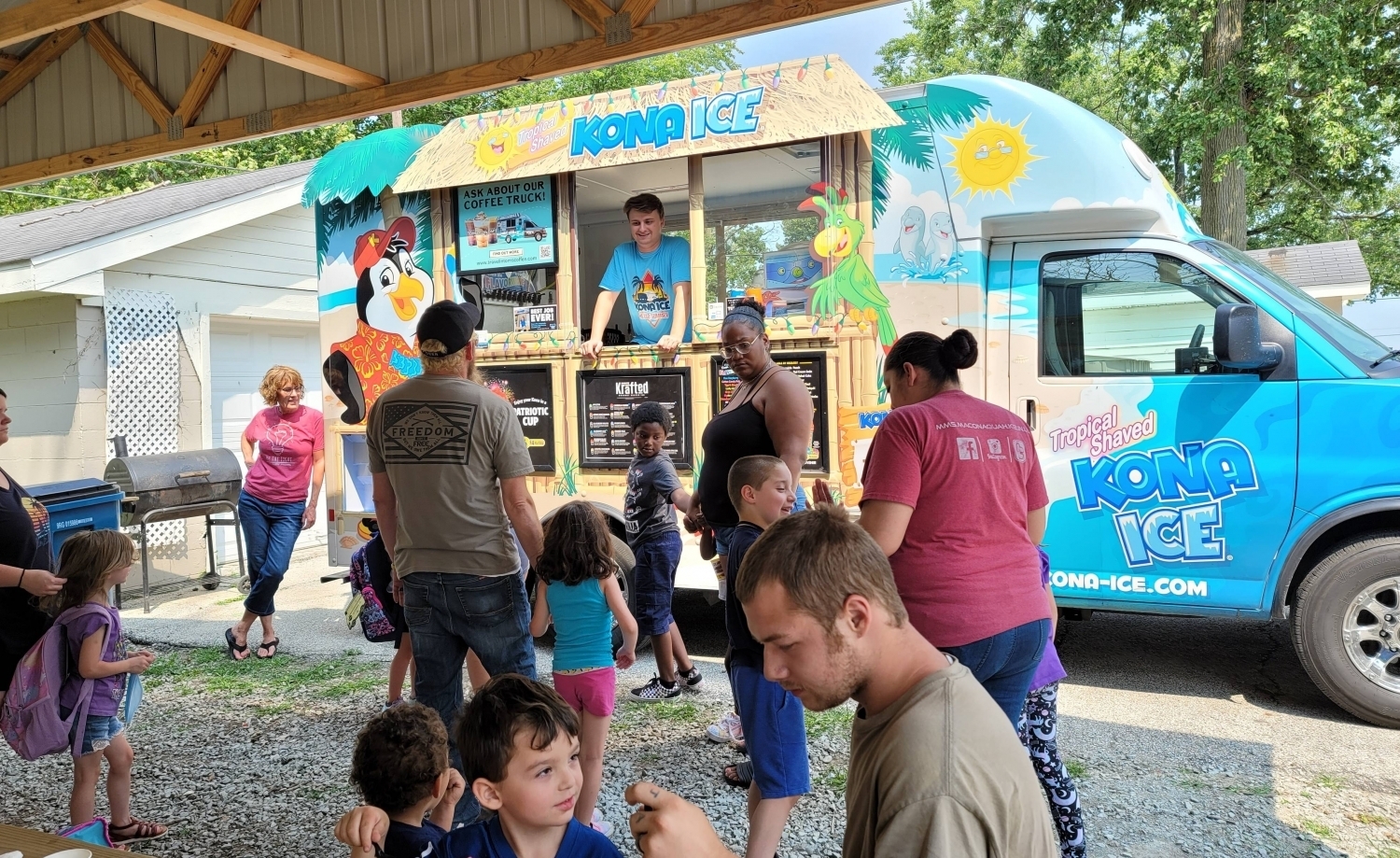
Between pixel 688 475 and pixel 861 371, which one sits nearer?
pixel 861 371

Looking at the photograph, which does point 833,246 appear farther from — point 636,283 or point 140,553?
point 140,553

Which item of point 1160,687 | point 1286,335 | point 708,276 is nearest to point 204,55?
point 708,276

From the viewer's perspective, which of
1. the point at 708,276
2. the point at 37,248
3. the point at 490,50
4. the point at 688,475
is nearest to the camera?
the point at 490,50

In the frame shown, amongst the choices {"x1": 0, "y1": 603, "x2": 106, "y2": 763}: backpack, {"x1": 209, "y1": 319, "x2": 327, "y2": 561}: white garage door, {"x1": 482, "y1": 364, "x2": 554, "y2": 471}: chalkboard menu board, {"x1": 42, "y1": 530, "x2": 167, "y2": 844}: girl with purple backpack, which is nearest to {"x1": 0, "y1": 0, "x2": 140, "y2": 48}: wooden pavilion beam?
{"x1": 42, "y1": 530, "x2": 167, "y2": 844}: girl with purple backpack

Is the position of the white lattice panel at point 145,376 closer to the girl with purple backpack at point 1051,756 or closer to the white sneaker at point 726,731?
the white sneaker at point 726,731

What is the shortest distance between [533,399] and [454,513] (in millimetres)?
2935

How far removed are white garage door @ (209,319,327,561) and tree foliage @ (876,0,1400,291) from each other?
1274cm

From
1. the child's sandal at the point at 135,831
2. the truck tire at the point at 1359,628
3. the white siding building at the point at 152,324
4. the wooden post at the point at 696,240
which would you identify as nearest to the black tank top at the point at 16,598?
the child's sandal at the point at 135,831

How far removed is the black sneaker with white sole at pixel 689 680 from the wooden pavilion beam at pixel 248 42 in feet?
11.7

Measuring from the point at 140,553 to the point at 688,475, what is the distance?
6457mm

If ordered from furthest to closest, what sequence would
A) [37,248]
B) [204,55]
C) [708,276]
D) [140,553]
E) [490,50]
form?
[37,248] → [140,553] → [708,276] → [204,55] → [490,50]

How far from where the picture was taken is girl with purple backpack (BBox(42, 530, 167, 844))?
3.55m

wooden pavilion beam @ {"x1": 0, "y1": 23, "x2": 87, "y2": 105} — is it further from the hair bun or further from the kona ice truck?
the hair bun

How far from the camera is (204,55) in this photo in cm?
551
